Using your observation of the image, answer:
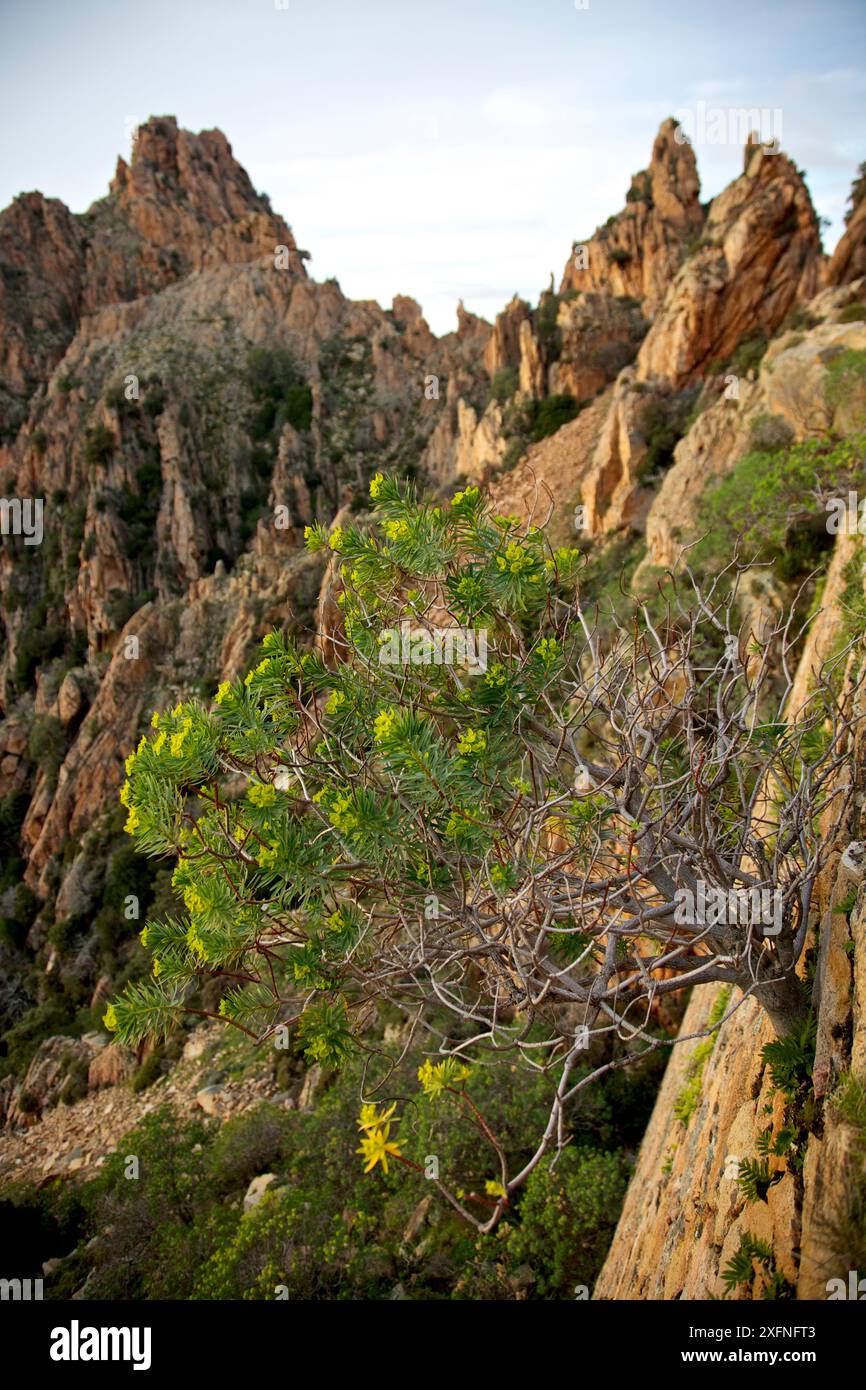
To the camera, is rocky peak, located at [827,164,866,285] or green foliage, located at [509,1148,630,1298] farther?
rocky peak, located at [827,164,866,285]

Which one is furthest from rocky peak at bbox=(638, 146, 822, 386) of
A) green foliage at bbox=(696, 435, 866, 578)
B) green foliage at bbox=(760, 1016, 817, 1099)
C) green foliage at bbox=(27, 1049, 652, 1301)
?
green foliage at bbox=(760, 1016, 817, 1099)

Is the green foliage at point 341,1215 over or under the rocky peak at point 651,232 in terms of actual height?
under

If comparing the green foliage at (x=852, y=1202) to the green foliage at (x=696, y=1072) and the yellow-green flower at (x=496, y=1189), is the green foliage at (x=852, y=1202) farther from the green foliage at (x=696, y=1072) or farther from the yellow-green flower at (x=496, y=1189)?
the green foliage at (x=696, y=1072)

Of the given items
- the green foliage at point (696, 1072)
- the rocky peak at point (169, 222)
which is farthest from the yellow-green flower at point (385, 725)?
the rocky peak at point (169, 222)

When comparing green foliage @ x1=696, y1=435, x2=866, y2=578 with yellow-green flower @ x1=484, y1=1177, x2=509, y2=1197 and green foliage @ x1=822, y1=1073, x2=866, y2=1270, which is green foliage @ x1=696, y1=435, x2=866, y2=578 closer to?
green foliage @ x1=822, y1=1073, x2=866, y2=1270

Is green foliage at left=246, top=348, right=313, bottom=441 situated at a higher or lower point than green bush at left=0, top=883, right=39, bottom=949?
higher

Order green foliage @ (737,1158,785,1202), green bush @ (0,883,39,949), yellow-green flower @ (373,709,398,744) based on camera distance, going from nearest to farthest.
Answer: yellow-green flower @ (373,709,398,744) → green foliage @ (737,1158,785,1202) → green bush @ (0,883,39,949)

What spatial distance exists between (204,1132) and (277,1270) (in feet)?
22.5

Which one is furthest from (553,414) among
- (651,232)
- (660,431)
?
(651,232)

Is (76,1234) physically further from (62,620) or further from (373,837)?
(62,620)

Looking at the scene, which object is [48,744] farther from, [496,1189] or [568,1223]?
[496,1189]

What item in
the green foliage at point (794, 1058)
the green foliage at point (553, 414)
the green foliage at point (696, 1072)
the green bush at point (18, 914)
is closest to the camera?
the green foliage at point (794, 1058)

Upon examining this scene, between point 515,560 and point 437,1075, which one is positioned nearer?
point 437,1075

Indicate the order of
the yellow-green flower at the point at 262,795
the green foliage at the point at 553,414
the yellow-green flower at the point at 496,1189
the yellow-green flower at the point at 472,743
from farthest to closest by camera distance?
the green foliage at the point at 553,414 < the yellow-green flower at the point at 472,743 < the yellow-green flower at the point at 262,795 < the yellow-green flower at the point at 496,1189
